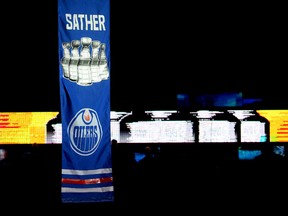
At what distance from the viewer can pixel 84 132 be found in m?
5.14

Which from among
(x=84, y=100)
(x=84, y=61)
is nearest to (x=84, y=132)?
(x=84, y=100)

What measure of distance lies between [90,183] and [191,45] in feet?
14.9

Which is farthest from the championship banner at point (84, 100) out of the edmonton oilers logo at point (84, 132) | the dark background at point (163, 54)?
the dark background at point (163, 54)

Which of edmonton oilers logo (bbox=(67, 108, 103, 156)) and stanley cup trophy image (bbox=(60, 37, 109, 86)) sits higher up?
stanley cup trophy image (bbox=(60, 37, 109, 86))

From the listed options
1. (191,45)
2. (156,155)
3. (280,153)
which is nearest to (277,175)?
(280,153)

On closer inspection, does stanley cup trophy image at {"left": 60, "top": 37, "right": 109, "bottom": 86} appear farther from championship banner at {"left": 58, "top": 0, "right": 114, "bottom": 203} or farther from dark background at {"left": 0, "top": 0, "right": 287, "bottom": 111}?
dark background at {"left": 0, "top": 0, "right": 287, "bottom": 111}

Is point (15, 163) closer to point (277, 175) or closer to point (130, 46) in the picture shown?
point (130, 46)

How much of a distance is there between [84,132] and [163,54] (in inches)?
153

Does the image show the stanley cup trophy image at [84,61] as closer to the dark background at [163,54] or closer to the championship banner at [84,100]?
the championship banner at [84,100]

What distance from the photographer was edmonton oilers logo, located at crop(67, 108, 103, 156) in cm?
511

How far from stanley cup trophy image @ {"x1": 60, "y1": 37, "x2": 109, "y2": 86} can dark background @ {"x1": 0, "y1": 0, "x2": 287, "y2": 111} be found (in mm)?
2945

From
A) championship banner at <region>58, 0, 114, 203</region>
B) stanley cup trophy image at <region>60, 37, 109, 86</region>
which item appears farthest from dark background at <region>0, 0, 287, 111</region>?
stanley cup trophy image at <region>60, 37, 109, 86</region>

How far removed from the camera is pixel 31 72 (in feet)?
28.1

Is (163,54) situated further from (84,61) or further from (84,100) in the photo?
(84,100)
